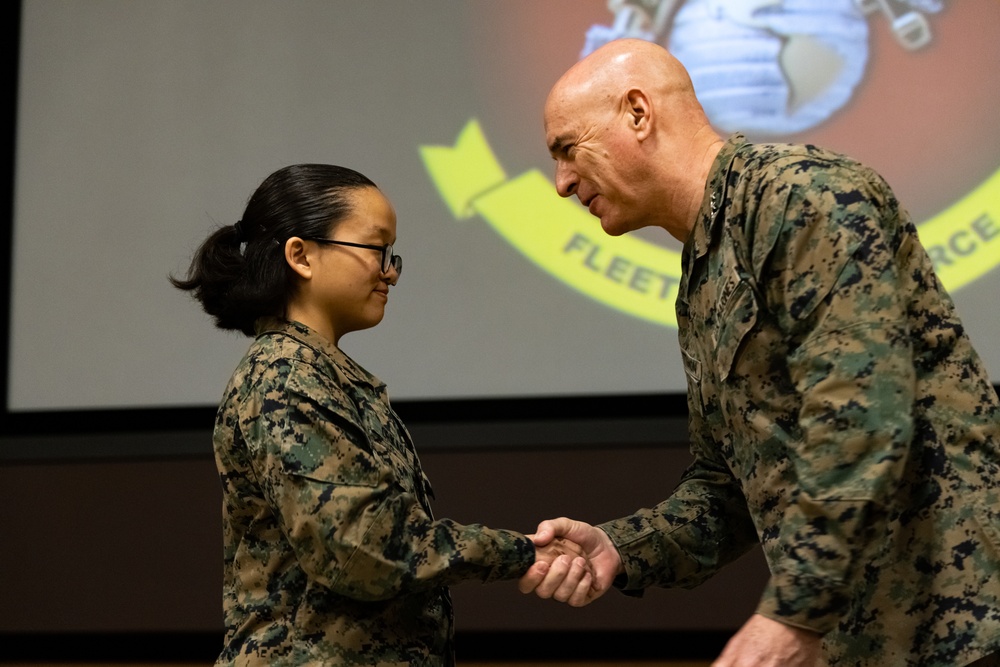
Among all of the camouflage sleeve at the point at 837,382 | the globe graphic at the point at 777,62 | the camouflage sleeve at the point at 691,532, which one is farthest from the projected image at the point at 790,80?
the camouflage sleeve at the point at 837,382

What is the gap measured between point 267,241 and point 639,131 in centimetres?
68

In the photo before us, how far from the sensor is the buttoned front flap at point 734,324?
5.31 feet

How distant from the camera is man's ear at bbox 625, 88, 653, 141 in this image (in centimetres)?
187

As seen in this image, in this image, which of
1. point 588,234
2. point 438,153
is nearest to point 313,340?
point 588,234

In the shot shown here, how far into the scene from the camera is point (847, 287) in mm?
1469

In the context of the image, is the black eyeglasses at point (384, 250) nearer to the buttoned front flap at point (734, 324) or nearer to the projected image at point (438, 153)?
the buttoned front flap at point (734, 324)

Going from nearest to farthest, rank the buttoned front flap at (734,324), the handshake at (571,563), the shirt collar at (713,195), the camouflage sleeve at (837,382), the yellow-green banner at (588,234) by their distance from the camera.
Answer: the camouflage sleeve at (837,382)
the buttoned front flap at (734,324)
the shirt collar at (713,195)
the handshake at (571,563)
the yellow-green banner at (588,234)

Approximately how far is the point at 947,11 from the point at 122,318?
3135 mm

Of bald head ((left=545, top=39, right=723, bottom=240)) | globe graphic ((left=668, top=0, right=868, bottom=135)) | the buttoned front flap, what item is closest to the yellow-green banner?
globe graphic ((left=668, top=0, right=868, bottom=135))

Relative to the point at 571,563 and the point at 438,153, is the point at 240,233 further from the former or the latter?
the point at 438,153

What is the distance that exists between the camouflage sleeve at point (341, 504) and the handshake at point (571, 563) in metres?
0.18

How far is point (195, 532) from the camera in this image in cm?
432

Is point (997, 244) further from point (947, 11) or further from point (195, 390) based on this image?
point (195, 390)

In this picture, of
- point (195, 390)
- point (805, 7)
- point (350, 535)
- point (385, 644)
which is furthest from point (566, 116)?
point (195, 390)
